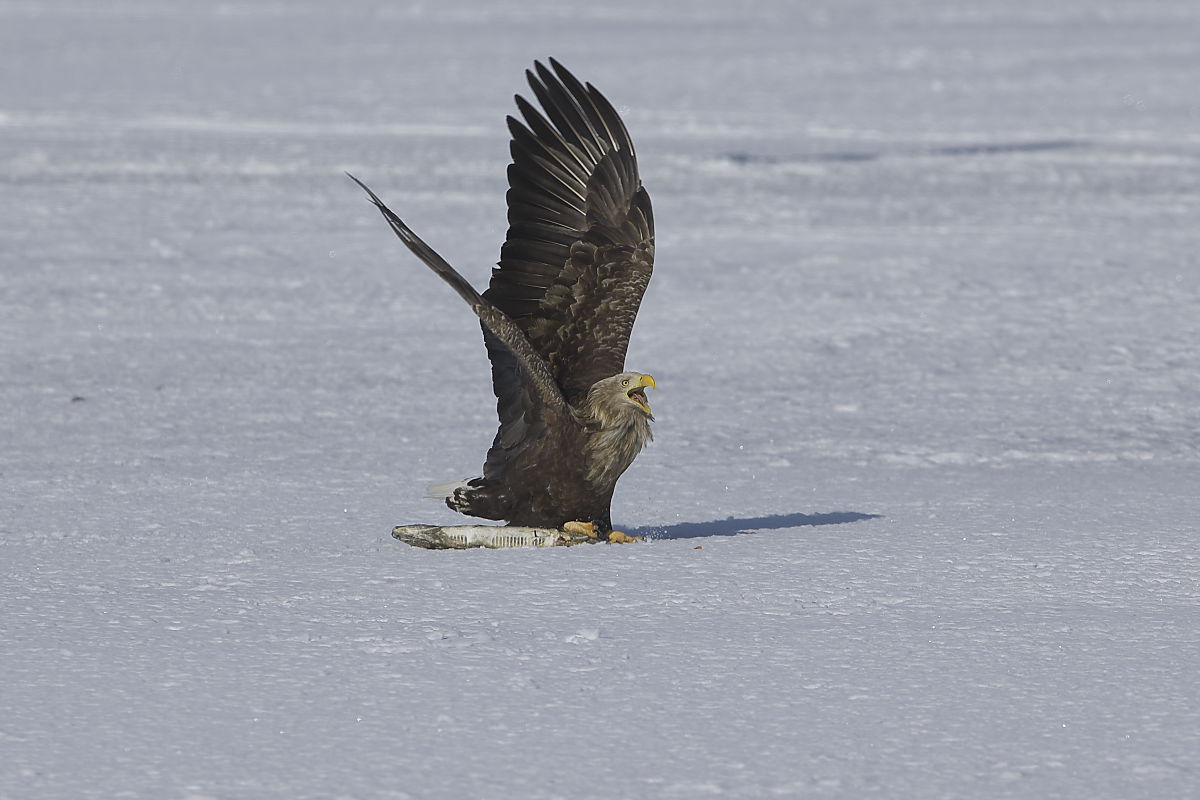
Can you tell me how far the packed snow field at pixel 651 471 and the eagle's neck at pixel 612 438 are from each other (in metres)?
0.21

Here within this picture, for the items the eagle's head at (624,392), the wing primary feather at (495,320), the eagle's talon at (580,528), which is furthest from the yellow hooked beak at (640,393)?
the eagle's talon at (580,528)

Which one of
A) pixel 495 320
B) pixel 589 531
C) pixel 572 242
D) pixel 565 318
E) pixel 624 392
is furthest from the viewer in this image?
pixel 572 242

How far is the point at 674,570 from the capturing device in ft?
12.9

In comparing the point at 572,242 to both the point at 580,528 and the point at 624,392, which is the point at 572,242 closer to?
the point at 624,392

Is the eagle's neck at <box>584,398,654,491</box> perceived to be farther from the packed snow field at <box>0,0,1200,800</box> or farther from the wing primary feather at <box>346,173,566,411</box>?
the packed snow field at <box>0,0,1200,800</box>

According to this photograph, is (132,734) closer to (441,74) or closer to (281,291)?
(281,291)

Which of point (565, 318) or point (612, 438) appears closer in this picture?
point (612, 438)

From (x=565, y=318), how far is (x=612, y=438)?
0.46 metres

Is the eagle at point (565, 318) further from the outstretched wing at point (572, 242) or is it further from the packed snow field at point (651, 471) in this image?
the packed snow field at point (651, 471)

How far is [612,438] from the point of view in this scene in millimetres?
4020

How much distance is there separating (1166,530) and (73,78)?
45.4 feet

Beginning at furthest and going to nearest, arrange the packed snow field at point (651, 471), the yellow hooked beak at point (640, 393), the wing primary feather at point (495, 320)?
the yellow hooked beak at point (640, 393)
the wing primary feather at point (495, 320)
the packed snow field at point (651, 471)

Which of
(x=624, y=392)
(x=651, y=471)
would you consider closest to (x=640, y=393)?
(x=624, y=392)

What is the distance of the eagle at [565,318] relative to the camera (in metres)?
4.03
